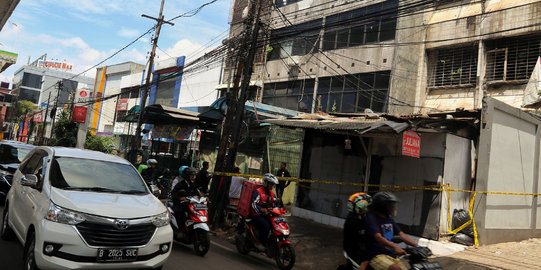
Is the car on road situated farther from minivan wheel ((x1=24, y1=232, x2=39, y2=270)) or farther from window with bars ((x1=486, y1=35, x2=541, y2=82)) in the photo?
window with bars ((x1=486, y1=35, x2=541, y2=82))

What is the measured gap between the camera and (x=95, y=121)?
51469 millimetres

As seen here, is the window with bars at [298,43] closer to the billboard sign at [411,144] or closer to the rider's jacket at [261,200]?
the billboard sign at [411,144]

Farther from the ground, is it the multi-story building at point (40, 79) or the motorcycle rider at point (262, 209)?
the multi-story building at point (40, 79)

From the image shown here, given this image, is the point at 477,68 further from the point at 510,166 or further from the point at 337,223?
the point at 337,223

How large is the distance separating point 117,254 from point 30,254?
3.53ft

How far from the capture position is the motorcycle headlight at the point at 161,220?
481 centimetres

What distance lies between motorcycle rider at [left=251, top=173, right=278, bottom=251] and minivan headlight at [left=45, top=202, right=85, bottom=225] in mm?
3307

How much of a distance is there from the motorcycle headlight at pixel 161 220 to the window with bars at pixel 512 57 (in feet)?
52.2

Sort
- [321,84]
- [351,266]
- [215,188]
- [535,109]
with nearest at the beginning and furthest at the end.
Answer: [351,266], [215,188], [535,109], [321,84]

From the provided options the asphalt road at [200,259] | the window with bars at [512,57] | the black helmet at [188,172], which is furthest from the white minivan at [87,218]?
the window with bars at [512,57]

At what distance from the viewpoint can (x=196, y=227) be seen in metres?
6.78

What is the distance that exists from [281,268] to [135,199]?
287cm

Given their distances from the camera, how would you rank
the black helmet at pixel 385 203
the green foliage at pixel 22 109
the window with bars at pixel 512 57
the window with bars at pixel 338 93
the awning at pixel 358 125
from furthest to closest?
the green foliage at pixel 22 109 → the window with bars at pixel 338 93 → the window with bars at pixel 512 57 → the awning at pixel 358 125 → the black helmet at pixel 385 203

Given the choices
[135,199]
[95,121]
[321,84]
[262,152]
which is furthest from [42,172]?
[95,121]
